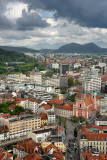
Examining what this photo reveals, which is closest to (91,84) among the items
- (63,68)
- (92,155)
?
(92,155)

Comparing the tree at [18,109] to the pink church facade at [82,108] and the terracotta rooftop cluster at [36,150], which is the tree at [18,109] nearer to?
the pink church facade at [82,108]

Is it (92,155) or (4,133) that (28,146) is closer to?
(4,133)

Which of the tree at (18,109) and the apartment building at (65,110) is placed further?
the apartment building at (65,110)

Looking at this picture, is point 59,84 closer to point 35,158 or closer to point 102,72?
point 102,72

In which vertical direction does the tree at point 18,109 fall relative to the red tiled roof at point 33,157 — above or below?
above

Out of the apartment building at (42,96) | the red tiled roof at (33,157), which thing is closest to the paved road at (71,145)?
the red tiled roof at (33,157)

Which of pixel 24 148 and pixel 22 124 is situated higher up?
pixel 22 124

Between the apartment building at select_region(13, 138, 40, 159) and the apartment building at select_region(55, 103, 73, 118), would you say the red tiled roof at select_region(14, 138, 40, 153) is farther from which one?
the apartment building at select_region(55, 103, 73, 118)

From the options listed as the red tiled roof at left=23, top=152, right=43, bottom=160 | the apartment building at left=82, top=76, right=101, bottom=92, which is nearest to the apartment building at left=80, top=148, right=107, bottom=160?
the red tiled roof at left=23, top=152, right=43, bottom=160

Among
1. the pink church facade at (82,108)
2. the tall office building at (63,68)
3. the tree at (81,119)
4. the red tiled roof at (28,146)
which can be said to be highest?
the tall office building at (63,68)

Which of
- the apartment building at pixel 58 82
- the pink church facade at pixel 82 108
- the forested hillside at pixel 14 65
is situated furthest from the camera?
the forested hillside at pixel 14 65
